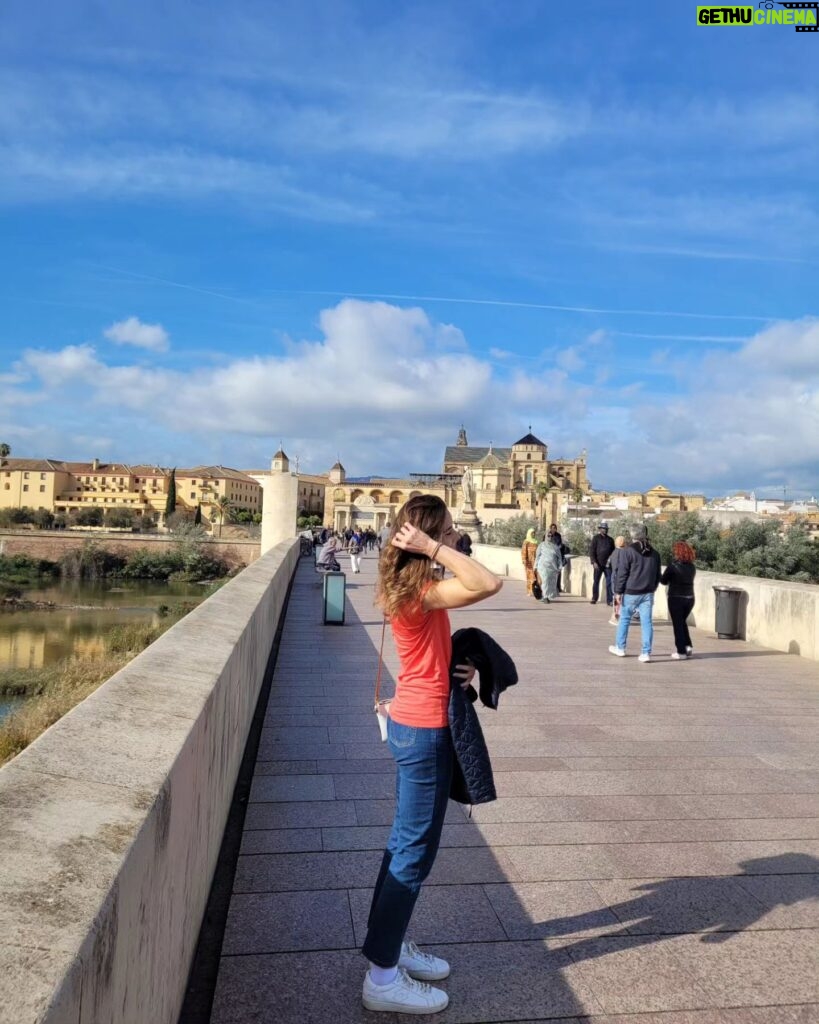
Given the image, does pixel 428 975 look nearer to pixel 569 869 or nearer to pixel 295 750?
pixel 569 869

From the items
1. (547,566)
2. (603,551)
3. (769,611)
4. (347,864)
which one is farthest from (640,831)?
(547,566)

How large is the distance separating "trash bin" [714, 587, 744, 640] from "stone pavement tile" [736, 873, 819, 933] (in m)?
8.31

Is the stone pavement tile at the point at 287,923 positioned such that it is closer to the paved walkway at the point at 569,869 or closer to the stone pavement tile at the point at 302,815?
the paved walkway at the point at 569,869

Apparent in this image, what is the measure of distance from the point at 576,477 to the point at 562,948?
445 ft

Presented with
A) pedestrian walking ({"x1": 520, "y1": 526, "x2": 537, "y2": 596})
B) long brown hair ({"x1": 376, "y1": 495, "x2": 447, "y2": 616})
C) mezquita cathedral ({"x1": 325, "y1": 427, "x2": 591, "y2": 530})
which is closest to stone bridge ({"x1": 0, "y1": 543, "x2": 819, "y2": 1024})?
long brown hair ({"x1": 376, "y1": 495, "x2": 447, "y2": 616})

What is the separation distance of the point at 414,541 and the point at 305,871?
182 centimetres

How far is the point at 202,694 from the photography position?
11.0ft

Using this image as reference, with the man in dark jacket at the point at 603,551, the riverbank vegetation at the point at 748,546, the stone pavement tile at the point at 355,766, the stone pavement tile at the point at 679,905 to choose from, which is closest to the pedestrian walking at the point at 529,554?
the man in dark jacket at the point at 603,551

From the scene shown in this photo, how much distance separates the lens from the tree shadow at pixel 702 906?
130 inches

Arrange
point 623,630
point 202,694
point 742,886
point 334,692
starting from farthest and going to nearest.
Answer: point 623,630 → point 334,692 → point 742,886 → point 202,694

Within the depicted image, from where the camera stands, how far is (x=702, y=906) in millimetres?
3559

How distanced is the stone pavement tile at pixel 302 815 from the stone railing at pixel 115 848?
22.0 inches

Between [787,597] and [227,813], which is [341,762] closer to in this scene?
[227,813]

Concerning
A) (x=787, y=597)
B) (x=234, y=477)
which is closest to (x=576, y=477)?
(x=234, y=477)
